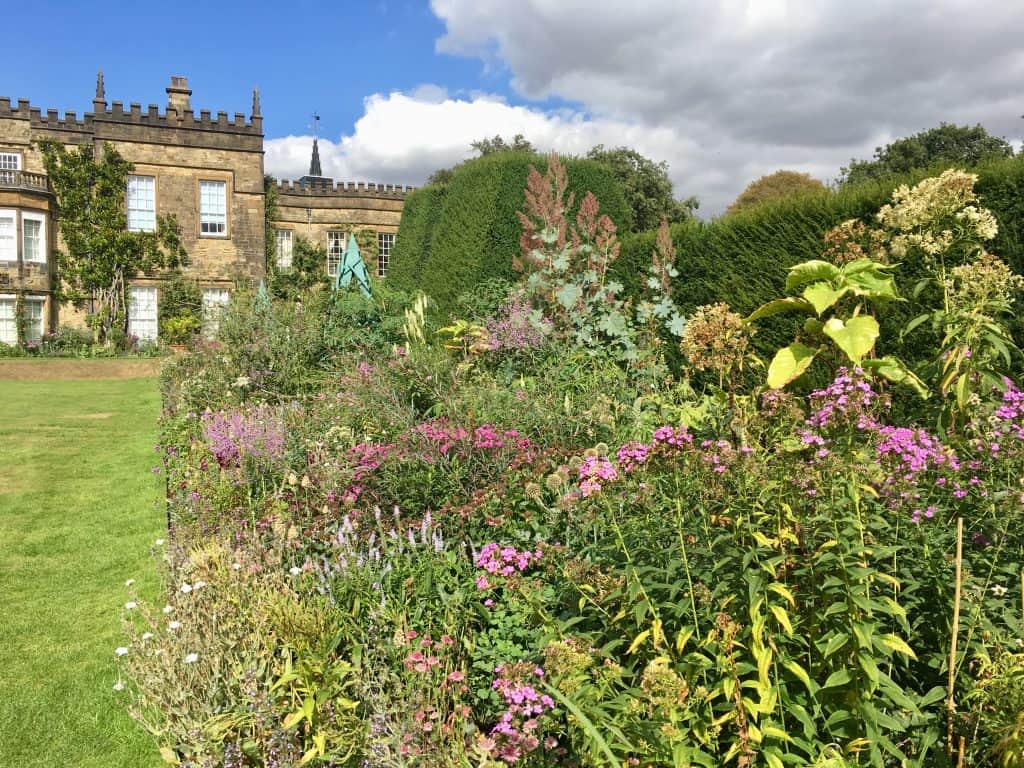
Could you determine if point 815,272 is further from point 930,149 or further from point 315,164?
point 315,164

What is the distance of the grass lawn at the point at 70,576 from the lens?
3.01m

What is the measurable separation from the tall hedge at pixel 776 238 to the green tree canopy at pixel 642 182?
72.3 ft

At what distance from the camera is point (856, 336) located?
3.40m

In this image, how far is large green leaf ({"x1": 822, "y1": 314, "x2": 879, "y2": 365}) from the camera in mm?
3344

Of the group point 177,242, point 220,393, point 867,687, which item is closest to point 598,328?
point 220,393

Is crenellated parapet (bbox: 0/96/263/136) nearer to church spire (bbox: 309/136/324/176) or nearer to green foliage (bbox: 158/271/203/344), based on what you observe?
green foliage (bbox: 158/271/203/344)

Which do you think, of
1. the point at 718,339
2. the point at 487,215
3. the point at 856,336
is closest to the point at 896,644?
the point at 718,339

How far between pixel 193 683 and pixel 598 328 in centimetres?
509

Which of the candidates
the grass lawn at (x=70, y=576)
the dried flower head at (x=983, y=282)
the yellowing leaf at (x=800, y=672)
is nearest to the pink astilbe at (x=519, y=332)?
the grass lawn at (x=70, y=576)

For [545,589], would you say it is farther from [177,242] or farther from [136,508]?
[177,242]

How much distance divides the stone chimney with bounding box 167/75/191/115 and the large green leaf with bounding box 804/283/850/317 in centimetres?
2531

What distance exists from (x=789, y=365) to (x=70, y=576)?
488 centimetres

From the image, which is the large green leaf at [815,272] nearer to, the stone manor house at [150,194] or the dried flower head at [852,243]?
the dried flower head at [852,243]

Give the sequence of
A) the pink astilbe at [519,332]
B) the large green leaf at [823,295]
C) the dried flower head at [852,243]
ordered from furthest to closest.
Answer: the pink astilbe at [519,332]
the dried flower head at [852,243]
the large green leaf at [823,295]
